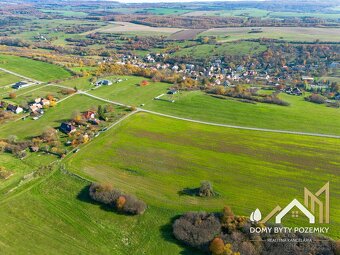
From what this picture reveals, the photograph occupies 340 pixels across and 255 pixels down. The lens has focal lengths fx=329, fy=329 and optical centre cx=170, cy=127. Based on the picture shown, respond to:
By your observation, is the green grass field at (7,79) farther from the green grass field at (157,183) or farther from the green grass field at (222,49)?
the green grass field at (222,49)

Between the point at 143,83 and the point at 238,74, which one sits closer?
the point at 143,83

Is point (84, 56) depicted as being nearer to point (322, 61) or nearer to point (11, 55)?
point (11, 55)

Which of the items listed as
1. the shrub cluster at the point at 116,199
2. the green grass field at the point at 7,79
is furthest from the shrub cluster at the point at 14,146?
the green grass field at the point at 7,79

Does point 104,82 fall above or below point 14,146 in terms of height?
above

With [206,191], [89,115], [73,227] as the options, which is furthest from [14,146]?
[206,191]

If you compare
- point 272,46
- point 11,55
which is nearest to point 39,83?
point 11,55

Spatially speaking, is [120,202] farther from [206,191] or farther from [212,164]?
[212,164]

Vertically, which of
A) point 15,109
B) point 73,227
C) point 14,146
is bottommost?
point 73,227
